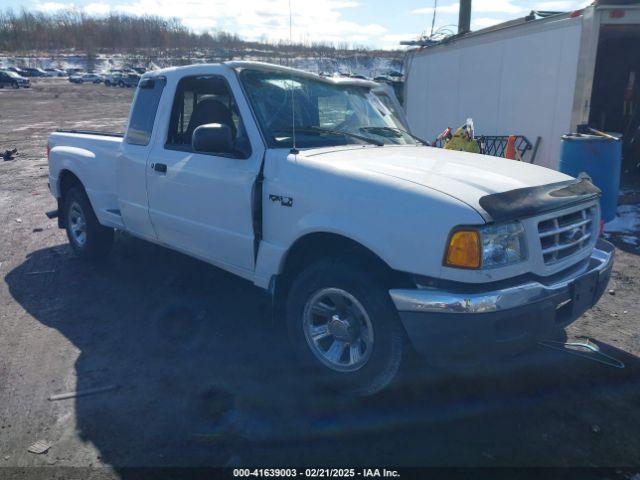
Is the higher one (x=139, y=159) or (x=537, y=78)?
(x=537, y=78)

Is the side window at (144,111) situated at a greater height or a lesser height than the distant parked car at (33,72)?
lesser

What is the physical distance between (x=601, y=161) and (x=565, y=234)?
420cm

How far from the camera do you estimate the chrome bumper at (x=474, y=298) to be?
8.84ft

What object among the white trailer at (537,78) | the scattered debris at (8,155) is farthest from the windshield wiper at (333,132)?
the scattered debris at (8,155)

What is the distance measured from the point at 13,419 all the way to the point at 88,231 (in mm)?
3018

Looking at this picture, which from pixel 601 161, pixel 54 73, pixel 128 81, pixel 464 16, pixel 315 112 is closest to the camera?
pixel 315 112

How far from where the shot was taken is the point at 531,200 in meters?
2.91

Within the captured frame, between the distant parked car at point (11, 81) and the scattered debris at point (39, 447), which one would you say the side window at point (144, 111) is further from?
A: the distant parked car at point (11, 81)

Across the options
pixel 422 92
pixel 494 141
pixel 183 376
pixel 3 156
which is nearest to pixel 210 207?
pixel 183 376

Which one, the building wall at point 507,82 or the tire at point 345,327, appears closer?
the tire at point 345,327

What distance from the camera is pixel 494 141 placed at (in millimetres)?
10852

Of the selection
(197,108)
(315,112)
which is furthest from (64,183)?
(315,112)

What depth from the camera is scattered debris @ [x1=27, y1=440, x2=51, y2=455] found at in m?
2.91

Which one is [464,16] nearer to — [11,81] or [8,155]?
[8,155]
